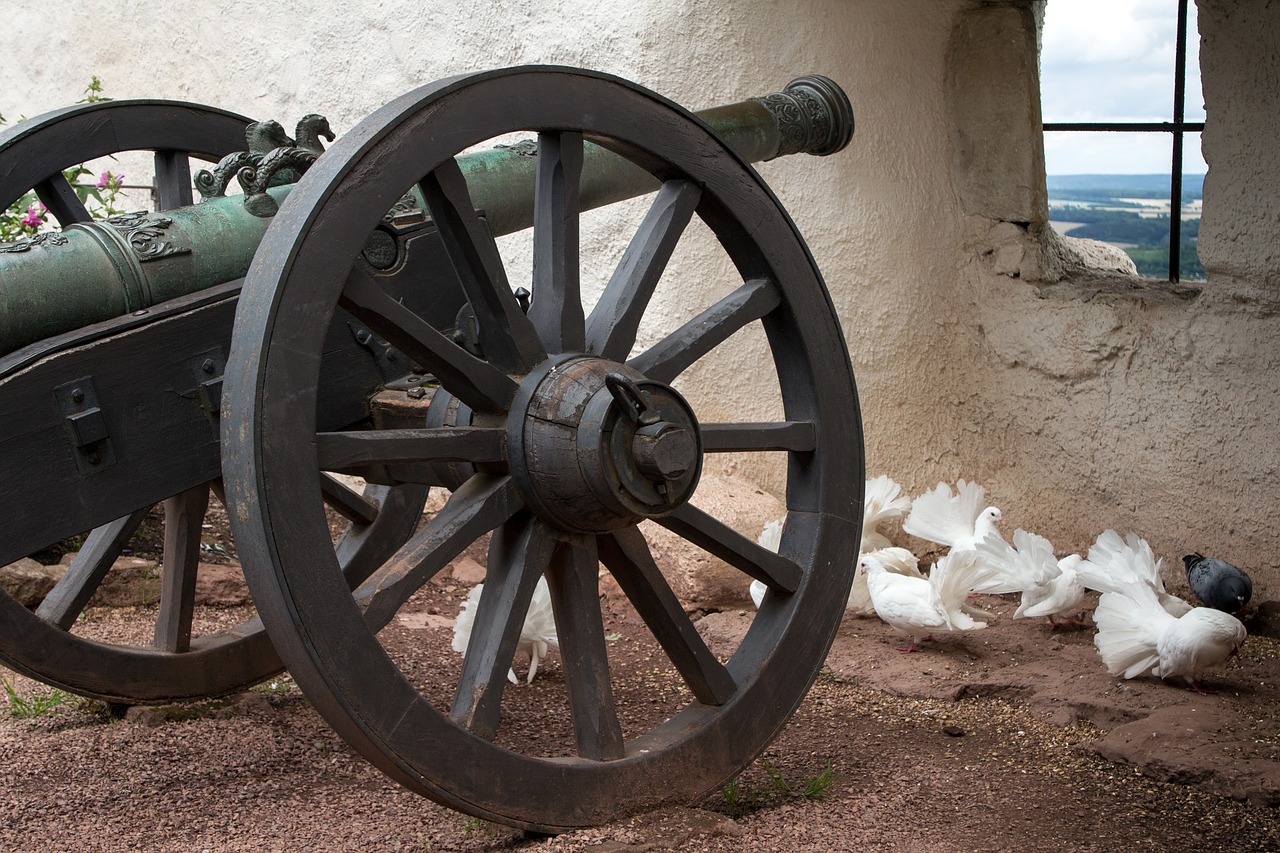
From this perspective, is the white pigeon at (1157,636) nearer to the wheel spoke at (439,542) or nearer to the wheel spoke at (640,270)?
the wheel spoke at (640,270)

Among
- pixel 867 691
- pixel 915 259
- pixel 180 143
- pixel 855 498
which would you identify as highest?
pixel 180 143

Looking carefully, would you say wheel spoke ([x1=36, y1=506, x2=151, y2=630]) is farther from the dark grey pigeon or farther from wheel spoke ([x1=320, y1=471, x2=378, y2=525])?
the dark grey pigeon

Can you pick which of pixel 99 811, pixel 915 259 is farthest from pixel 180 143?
pixel 915 259

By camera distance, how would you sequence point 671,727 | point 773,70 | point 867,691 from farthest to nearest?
point 773,70 → point 867,691 → point 671,727

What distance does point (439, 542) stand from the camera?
1960 millimetres

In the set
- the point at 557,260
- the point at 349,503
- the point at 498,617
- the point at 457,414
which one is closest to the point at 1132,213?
the point at 349,503

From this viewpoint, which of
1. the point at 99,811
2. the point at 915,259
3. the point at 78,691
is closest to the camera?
the point at 99,811

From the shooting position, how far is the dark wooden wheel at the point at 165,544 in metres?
2.59

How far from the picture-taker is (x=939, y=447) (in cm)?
434

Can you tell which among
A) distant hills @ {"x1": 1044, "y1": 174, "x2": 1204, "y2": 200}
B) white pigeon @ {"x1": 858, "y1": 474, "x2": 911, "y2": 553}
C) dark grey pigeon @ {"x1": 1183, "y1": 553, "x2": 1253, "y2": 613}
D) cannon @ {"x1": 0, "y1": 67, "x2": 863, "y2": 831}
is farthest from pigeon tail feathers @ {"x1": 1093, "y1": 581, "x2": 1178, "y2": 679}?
distant hills @ {"x1": 1044, "y1": 174, "x2": 1204, "y2": 200}

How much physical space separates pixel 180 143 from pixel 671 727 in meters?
1.65

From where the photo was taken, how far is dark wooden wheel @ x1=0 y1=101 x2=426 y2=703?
8.49 feet

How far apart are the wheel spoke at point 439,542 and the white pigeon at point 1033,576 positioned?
1804mm

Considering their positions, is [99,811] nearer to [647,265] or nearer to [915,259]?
[647,265]
